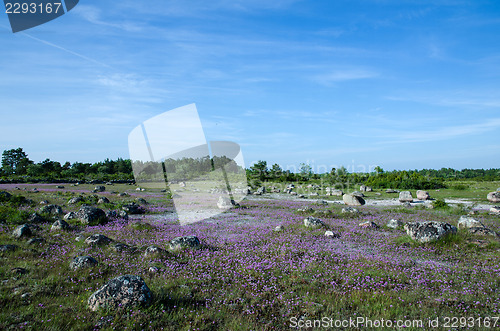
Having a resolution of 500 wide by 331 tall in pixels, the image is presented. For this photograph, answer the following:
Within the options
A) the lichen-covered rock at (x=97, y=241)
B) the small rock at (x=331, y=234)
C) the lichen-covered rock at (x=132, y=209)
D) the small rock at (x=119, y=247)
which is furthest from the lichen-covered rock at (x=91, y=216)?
the small rock at (x=331, y=234)

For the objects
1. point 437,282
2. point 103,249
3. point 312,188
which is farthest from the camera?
point 312,188

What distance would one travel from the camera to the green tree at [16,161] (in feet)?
228

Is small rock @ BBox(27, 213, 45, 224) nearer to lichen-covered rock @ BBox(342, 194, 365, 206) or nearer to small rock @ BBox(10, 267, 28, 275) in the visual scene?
small rock @ BBox(10, 267, 28, 275)

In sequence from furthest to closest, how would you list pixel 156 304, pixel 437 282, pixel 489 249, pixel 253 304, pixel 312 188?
pixel 312 188, pixel 489 249, pixel 437 282, pixel 253 304, pixel 156 304

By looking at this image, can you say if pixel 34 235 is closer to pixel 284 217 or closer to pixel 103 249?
pixel 103 249

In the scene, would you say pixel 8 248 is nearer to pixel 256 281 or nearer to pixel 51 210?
pixel 256 281

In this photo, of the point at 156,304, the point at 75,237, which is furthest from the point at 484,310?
the point at 75,237

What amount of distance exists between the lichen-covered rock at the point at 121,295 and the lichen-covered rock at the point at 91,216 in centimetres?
1138

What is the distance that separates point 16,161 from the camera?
2844 inches

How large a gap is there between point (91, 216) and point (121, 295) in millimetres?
12115

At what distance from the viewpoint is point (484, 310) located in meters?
6.44

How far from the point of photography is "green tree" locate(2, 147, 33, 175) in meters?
69.4

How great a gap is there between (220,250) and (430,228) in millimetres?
9601

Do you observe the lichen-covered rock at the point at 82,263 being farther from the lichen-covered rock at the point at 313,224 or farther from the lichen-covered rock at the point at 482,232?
the lichen-covered rock at the point at 482,232
